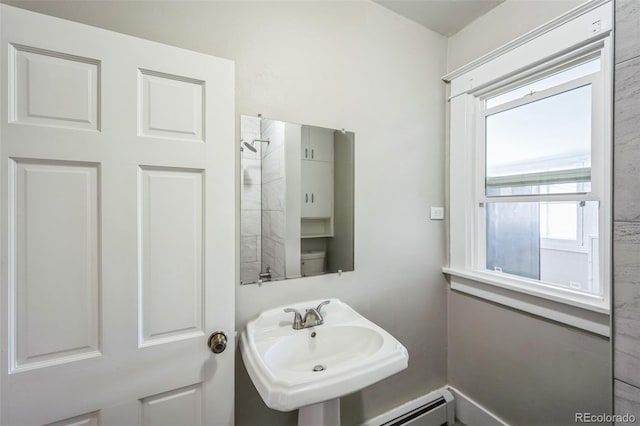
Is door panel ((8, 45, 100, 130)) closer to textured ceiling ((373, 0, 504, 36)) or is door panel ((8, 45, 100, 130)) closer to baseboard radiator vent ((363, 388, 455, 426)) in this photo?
textured ceiling ((373, 0, 504, 36))

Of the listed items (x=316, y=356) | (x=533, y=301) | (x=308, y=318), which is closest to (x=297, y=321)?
(x=308, y=318)

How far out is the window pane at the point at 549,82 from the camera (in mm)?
1280

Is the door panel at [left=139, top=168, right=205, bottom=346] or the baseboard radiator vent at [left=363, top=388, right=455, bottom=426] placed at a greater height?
the door panel at [left=139, top=168, right=205, bottom=346]

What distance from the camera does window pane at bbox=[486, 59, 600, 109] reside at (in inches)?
50.4

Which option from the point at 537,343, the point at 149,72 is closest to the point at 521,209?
the point at 537,343

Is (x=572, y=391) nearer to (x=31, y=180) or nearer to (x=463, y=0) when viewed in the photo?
(x=463, y=0)

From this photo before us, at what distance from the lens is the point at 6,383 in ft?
2.46

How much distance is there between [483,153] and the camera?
67.5 inches

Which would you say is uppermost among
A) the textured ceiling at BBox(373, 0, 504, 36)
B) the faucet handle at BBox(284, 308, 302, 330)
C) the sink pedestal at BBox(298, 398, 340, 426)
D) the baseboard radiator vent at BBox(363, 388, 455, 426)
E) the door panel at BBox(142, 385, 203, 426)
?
the textured ceiling at BBox(373, 0, 504, 36)

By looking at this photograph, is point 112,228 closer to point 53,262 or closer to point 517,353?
point 53,262

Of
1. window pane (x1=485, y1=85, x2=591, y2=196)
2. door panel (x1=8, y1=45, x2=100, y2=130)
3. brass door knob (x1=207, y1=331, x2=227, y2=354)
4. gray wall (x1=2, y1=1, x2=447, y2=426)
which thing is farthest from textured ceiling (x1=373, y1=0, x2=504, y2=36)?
brass door knob (x1=207, y1=331, x2=227, y2=354)

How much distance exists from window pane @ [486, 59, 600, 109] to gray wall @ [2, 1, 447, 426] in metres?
0.34

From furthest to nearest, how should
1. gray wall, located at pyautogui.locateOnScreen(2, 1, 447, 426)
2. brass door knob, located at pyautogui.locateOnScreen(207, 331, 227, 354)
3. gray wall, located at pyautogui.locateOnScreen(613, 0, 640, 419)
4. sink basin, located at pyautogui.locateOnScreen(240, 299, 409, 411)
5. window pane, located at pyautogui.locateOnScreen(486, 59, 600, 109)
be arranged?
window pane, located at pyautogui.locateOnScreen(486, 59, 600, 109) < gray wall, located at pyautogui.locateOnScreen(2, 1, 447, 426) < brass door knob, located at pyautogui.locateOnScreen(207, 331, 227, 354) < sink basin, located at pyautogui.locateOnScreen(240, 299, 409, 411) < gray wall, located at pyautogui.locateOnScreen(613, 0, 640, 419)

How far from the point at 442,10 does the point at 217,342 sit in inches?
84.0
